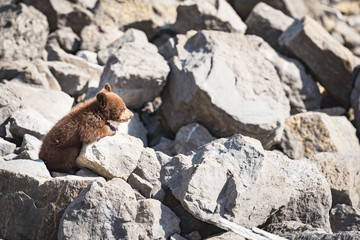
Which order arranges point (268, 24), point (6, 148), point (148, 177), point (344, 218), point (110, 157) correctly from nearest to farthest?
point (110, 157) → point (148, 177) → point (6, 148) → point (344, 218) → point (268, 24)

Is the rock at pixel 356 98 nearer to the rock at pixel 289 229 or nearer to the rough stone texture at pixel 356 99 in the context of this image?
the rough stone texture at pixel 356 99

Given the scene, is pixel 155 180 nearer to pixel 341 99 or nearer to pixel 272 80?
pixel 272 80

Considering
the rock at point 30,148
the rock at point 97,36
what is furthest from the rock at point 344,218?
the rock at point 97,36

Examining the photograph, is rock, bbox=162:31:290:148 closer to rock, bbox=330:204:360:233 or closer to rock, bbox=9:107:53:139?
rock, bbox=330:204:360:233

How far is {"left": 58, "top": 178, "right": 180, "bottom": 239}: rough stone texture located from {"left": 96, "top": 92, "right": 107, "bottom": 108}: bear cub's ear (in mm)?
1332

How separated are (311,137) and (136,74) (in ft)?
12.0

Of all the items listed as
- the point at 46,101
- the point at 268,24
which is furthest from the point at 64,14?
the point at 268,24

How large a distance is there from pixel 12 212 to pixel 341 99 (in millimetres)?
7916

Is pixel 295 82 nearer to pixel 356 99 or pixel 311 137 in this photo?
pixel 356 99

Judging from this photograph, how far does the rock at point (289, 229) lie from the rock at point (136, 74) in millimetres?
4089

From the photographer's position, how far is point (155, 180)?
5773 millimetres

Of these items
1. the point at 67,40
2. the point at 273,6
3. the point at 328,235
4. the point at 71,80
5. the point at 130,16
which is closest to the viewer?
the point at 328,235

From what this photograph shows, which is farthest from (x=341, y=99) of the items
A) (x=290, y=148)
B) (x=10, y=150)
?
(x=10, y=150)

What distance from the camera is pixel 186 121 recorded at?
8547 millimetres
